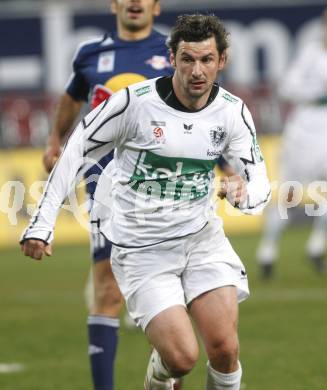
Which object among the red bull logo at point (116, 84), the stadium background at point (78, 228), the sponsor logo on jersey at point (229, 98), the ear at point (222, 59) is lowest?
the stadium background at point (78, 228)

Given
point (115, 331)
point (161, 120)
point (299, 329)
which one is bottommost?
point (299, 329)

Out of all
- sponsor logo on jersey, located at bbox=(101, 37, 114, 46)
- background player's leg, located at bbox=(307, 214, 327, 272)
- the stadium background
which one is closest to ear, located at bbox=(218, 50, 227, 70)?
sponsor logo on jersey, located at bbox=(101, 37, 114, 46)

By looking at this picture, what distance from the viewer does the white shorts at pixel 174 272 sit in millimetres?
6023

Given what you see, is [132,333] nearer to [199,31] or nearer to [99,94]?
[99,94]

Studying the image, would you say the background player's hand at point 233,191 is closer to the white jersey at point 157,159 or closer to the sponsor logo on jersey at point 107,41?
the white jersey at point 157,159

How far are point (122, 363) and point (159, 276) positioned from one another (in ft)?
8.84

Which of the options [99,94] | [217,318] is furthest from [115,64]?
[217,318]

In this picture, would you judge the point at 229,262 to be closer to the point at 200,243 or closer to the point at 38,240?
the point at 200,243

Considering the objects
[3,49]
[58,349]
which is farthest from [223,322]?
[3,49]

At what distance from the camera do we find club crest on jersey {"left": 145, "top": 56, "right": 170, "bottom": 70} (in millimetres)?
7340

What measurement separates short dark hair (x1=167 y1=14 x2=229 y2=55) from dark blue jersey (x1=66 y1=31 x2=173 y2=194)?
1.31 meters

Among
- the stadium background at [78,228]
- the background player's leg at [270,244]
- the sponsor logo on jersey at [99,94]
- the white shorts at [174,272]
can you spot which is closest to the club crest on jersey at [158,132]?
the white shorts at [174,272]

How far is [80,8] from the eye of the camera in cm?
2223
